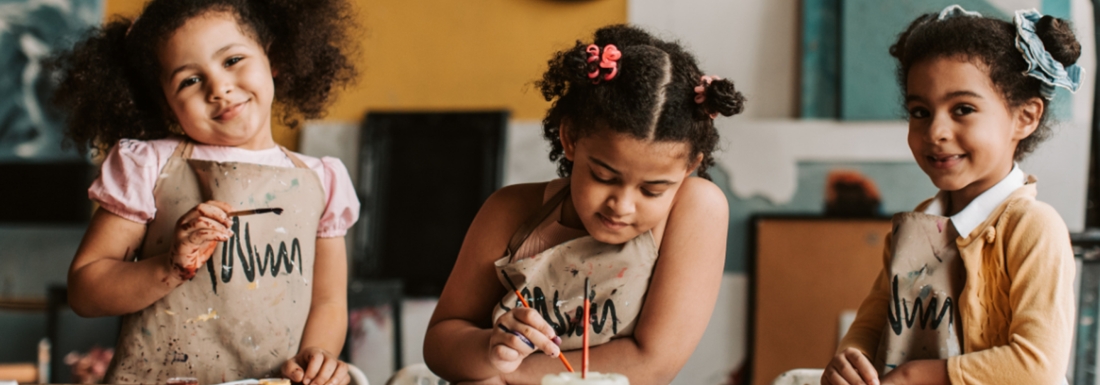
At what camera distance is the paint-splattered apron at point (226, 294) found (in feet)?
4.04

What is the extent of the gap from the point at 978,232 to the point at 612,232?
1.73 ft

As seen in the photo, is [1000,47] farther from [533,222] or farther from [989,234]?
[533,222]

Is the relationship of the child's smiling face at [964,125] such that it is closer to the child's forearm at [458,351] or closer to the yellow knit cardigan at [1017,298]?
the yellow knit cardigan at [1017,298]

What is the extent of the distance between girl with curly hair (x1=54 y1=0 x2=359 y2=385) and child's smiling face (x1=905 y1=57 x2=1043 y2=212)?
0.94 m

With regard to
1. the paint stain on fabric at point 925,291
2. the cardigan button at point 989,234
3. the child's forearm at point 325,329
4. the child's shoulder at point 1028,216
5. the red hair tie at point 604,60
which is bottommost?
the child's forearm at point 325,329

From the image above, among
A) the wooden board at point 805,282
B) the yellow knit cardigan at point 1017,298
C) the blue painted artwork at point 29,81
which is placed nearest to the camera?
the yellow knit cardigan at point 1017,298

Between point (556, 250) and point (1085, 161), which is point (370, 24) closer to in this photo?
point (556, 250)

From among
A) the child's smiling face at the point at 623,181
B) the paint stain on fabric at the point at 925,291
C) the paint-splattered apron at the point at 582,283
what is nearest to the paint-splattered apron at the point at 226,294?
the paint-splattered apron at the point at 582,283

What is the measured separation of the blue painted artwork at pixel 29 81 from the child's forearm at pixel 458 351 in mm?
2621

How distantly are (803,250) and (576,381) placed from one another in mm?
2107

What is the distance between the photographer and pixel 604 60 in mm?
1074

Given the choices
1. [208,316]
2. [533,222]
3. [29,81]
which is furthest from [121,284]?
[29,81]

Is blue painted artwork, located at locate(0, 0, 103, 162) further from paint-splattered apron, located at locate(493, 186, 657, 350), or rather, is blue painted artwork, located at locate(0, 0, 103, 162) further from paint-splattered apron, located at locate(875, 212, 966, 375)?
paint-splattered apron, located at locate(875, 212, 966, 375)

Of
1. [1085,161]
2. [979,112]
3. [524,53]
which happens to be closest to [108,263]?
[979,112]
